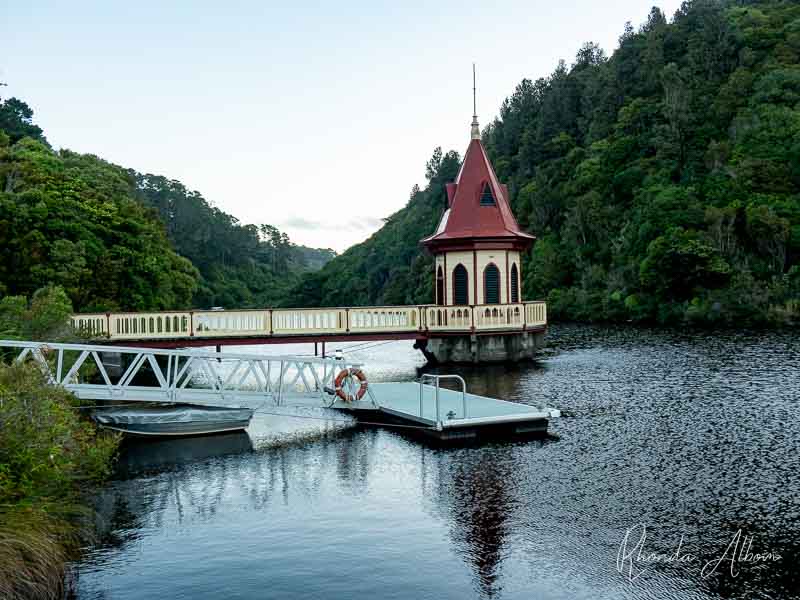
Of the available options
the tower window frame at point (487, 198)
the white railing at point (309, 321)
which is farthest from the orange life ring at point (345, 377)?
the tower window frame at point (487, 198)

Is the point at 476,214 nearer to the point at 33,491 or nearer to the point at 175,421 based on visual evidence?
the point at 175,421

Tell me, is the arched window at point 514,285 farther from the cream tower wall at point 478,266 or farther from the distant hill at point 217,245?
the distant hill at point 217,245

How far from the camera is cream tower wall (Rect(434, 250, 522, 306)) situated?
2698 centimetres

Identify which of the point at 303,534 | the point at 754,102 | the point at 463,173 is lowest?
the point at 303,534

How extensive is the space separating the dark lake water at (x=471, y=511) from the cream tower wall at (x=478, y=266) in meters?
9.48

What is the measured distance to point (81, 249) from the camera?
2767cm

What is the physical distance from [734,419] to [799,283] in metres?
32.3

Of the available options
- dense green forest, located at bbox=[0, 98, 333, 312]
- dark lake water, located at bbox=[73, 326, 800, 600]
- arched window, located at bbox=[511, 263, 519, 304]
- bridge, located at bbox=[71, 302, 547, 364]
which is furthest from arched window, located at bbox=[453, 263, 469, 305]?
dense green forest, located at bbox=[0, 98, 333, 312]

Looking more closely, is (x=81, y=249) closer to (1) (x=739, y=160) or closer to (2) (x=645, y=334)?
(2) (x=645, y=334)

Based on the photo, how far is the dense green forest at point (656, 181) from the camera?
155 feet

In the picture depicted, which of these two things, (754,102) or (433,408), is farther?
(754,102)

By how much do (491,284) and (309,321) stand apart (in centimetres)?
676

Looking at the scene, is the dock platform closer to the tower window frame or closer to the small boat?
the small boat

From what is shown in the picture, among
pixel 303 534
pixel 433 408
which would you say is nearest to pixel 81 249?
pixel 433 408
